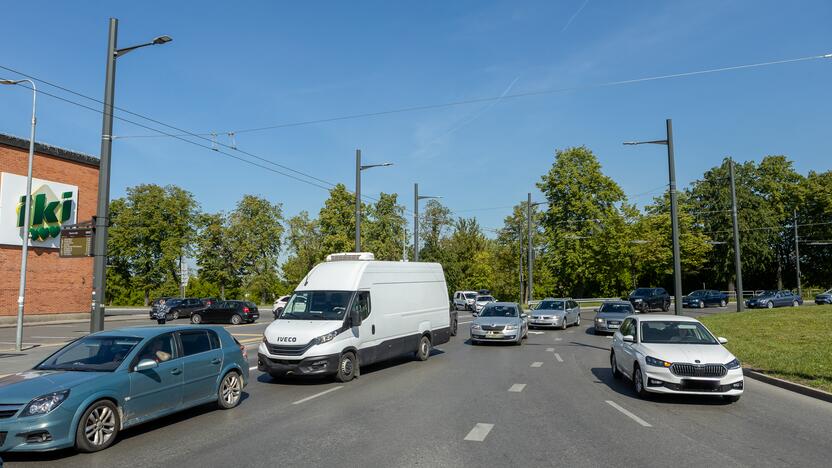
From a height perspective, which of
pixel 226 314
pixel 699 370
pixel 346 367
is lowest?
pixel 226 314

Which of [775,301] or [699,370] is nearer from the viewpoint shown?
[699,370]

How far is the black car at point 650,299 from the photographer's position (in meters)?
43.6

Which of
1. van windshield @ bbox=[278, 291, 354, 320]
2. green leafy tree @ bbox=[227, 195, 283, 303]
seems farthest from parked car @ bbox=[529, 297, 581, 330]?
green leafy tree @ bbox=[227, 195, 283, 303]

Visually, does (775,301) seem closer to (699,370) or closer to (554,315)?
(554,315)

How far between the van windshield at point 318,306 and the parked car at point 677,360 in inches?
238

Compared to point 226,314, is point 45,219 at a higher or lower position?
higher

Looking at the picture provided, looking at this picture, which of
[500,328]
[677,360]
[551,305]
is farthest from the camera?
[551,305]

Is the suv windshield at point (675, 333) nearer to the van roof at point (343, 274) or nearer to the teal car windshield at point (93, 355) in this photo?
the van roof at point (343, 274)

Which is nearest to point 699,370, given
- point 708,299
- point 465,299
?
point 465,299

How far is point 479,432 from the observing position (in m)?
7.75

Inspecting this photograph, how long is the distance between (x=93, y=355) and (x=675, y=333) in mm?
10138

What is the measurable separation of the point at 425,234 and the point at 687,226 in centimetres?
3341

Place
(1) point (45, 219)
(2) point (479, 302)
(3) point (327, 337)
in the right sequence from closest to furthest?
(3) point (327, 337) → (1) point (45, 219) → (2) point (479, 302)

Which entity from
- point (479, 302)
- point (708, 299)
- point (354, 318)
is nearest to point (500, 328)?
point (354, 318)
